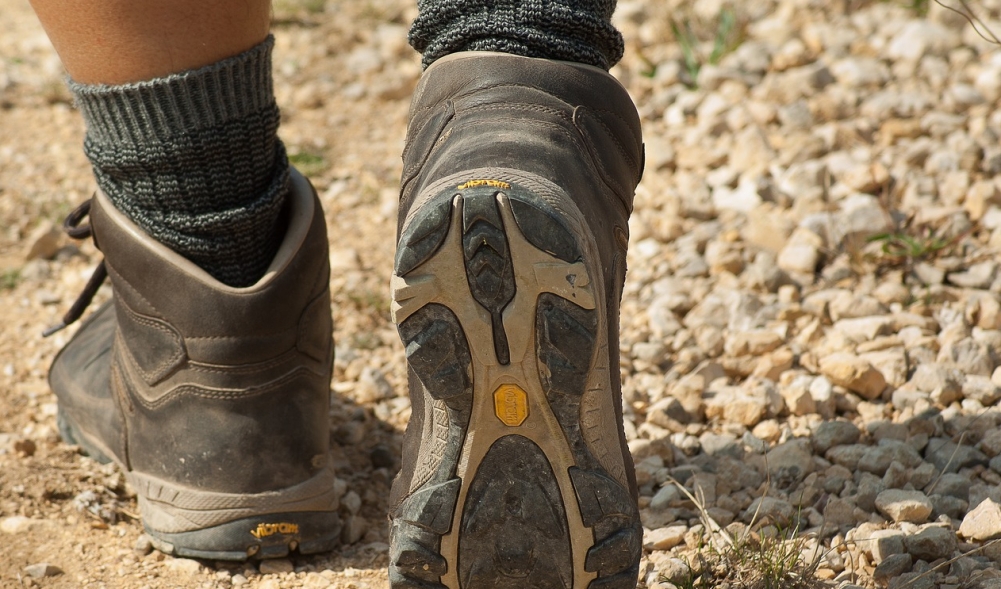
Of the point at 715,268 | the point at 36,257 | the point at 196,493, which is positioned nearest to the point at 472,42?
the point at 196,493

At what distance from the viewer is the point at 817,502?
1.89 meters

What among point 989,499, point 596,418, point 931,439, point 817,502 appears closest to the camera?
point 596,418

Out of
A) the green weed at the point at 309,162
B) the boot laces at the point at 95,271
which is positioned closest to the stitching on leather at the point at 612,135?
the boot laces at the point at 95,271

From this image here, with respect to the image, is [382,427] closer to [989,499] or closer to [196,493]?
[196,493]

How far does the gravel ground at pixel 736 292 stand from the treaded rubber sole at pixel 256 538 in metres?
0.04

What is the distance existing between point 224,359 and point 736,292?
1.36 meters

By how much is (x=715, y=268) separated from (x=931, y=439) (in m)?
0.89

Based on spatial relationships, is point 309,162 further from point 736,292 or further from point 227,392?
point 227,392

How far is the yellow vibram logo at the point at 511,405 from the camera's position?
1.42 metres

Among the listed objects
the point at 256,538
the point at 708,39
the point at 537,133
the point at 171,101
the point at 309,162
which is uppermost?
the point at 537,133

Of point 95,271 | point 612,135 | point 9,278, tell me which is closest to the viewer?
point 612,135

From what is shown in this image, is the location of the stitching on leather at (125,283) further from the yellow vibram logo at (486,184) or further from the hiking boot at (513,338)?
the yellow vibram logo at (486,184)

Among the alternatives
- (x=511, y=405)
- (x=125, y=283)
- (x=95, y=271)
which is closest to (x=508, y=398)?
(x=511, y=405)

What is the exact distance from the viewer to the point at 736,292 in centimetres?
266
